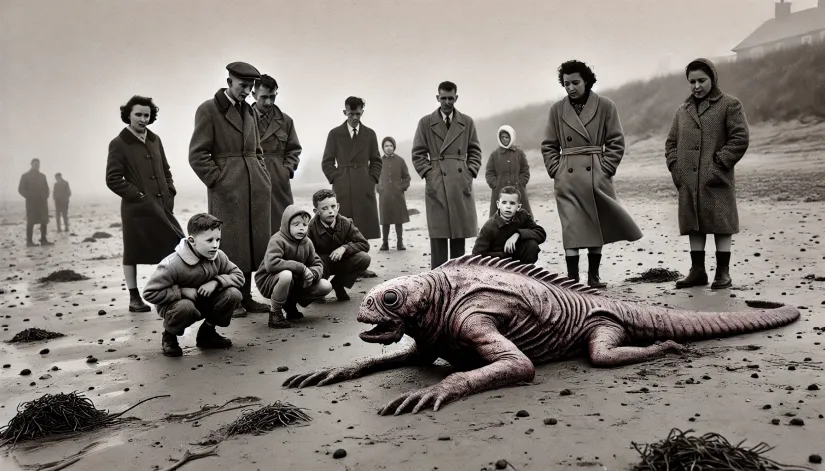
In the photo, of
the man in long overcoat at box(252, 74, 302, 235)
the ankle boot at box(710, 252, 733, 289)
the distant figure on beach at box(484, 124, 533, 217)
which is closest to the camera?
the ankle boot at box(710, 252, 733, 289)

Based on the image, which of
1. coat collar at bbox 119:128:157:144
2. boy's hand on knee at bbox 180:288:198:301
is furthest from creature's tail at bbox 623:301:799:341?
coat collar at bbox 119:128:157:144

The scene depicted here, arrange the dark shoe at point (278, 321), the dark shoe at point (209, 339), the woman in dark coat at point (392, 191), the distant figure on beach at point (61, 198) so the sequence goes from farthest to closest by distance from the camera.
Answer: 1. the distant figure on beach at point (61, 198)
2. the woman in dark coat at point (392, 191)
3. the dark shoe at point (278, 321)
4. the dark shoe at point (209, 339)

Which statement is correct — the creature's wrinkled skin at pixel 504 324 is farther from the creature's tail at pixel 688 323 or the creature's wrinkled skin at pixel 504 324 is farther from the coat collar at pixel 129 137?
the coat collar at pixel 129 137

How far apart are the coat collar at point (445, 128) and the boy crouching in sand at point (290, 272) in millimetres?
2419

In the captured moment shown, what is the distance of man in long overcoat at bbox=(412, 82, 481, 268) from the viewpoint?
8.58m

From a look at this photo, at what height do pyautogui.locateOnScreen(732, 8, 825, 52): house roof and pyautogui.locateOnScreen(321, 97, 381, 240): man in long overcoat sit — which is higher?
pyautogui.locateOnScreen(732, 8, 825, 52): house roof

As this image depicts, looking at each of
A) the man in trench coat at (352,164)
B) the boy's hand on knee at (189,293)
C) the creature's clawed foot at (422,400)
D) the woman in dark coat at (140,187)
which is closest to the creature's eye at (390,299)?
the creature's clawed foot at (422,400)

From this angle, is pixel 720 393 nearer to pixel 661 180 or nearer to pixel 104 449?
pixel 104 449

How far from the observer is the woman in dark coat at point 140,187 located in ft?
24.2

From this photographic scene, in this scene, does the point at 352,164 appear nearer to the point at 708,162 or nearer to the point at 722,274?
the point at 708,162

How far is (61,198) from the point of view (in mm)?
16750

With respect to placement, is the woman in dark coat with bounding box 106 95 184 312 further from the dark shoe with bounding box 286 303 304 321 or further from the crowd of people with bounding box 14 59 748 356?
the dark shoe with bounding box 286 303 304 321

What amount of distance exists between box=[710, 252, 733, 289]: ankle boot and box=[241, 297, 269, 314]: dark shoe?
A: 4.22 meters

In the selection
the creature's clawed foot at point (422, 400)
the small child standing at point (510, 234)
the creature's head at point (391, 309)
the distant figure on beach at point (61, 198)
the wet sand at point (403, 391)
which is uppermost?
the distant figure on beach at point (61, 198)
